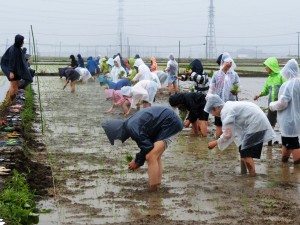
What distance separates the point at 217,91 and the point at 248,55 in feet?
302

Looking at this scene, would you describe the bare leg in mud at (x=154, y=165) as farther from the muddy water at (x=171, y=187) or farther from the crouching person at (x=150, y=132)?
the muddy water at (x=171, y=187)

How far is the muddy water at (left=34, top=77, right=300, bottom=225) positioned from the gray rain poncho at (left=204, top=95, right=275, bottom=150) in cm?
47

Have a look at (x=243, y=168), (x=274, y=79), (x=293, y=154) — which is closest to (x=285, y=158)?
(x=293, y=154)

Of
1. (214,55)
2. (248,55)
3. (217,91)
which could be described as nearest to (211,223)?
(217,91)

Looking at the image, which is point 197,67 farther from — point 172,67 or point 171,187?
point 171,187

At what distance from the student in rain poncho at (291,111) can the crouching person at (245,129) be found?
844 mm

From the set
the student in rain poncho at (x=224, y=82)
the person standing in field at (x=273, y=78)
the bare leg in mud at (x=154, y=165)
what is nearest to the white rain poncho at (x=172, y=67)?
the student in rain poncho at (x=224, y=82)

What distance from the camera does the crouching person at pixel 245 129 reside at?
24.2ft

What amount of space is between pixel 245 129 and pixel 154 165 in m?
1.56

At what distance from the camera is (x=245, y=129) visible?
24.7 ft

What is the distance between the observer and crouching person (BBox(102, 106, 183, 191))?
650 cm

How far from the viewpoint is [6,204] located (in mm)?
5176

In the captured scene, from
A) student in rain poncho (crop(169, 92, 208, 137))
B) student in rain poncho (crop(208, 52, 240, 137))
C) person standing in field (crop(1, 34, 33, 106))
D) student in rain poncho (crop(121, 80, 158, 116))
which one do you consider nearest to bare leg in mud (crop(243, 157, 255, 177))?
student in rain poncho (crop(169, 92, 208, 137))

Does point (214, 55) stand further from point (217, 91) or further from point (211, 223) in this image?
point (211, 223)
